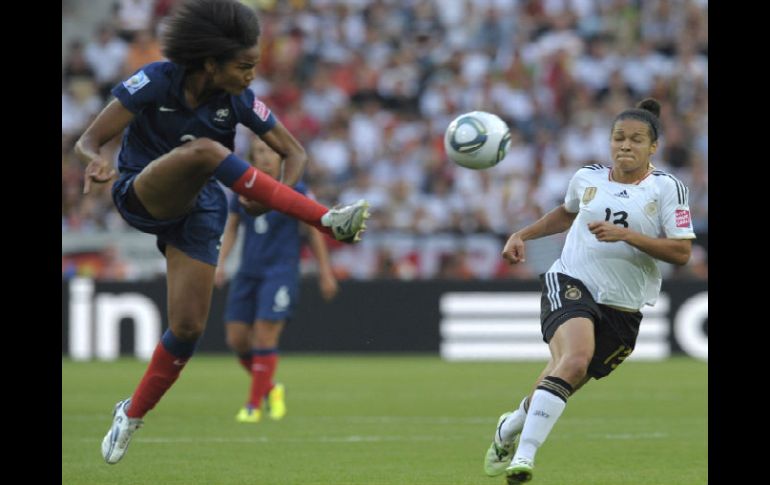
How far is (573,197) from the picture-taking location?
25.5 ft

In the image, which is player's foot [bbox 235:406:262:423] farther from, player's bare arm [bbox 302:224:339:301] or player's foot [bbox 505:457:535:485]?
player's foot [bbox 505:457:535:485]

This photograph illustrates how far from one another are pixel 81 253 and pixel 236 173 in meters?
13.1

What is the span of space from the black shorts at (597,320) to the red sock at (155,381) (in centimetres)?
237

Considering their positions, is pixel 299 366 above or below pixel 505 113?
below

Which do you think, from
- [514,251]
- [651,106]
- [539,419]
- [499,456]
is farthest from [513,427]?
[651,106]

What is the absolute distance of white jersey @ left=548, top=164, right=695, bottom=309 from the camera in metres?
7.44

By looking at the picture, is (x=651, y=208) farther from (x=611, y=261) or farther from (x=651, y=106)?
(x=651, y=106)

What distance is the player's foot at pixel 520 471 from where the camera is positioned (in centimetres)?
670

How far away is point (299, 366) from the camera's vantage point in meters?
17.7

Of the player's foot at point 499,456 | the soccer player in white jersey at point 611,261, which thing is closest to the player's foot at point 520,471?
the soccer player in white jersey at point 611,261

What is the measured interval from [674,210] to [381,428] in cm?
418

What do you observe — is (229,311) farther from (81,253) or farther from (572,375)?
(81,253)
